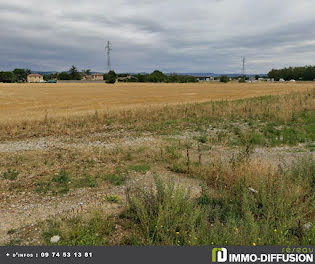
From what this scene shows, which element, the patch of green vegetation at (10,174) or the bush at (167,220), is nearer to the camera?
the bush at (167,220)

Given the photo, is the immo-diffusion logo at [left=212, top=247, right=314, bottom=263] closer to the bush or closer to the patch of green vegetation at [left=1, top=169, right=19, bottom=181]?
the bush

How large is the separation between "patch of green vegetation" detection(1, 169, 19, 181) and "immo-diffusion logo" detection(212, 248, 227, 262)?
6.01 meters

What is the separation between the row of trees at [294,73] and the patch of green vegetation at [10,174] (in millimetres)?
179108

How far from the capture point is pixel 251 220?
12.4 ft

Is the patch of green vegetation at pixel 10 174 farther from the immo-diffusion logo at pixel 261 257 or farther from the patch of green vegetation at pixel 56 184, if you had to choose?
the immo-diffusion logo at pixel 261 257

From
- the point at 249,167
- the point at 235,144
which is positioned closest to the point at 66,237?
the point at 249,167

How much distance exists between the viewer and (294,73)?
540 ft

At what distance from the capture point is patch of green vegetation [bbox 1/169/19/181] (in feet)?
22.9

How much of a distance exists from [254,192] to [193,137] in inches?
267

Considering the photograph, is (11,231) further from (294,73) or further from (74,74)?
(294,73)

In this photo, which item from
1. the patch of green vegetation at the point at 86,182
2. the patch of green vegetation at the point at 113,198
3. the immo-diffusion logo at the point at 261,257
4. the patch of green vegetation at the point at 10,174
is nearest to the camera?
the immo-diffusion logo at the point at 261,257

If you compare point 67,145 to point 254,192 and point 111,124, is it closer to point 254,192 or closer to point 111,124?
point 111,124

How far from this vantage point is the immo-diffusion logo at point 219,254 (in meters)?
3.26

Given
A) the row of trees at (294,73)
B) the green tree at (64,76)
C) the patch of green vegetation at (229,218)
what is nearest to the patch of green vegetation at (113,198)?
the patch of green vegetation at (229,218)
